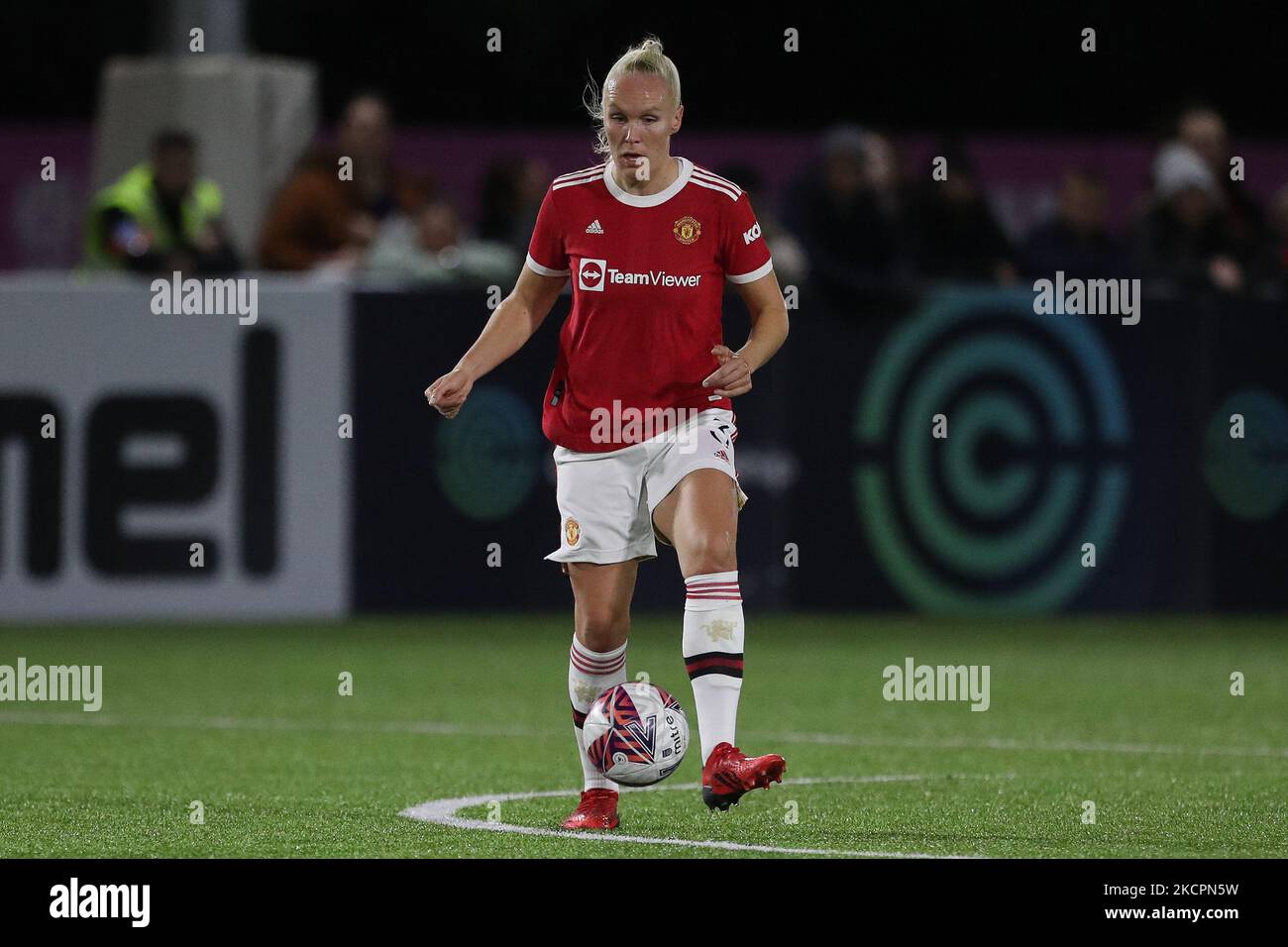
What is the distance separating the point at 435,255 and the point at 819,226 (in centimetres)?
239

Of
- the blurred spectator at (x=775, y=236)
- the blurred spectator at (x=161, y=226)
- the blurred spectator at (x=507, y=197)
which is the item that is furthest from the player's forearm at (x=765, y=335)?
the blurred spectator at (x=507, y=197)

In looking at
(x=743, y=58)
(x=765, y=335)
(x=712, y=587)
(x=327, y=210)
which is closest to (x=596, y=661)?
(x=712, y=587)

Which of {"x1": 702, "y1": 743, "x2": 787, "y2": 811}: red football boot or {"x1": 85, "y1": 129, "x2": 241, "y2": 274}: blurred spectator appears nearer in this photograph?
{"x1": 702, "y1": 743, "x2": 787, "y2": 811}: red football boot

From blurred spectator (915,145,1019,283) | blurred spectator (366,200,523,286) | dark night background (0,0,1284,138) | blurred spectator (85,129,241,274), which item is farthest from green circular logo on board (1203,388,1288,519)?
dark night background (0,0,1284,138)

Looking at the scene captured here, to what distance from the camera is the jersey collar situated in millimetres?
8172

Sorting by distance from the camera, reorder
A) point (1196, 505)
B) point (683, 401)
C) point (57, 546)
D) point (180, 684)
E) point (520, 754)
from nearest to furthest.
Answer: point (683, 401)
point (520, 754)
point (180, 684)
point (57, 546)
point (1196, 505)

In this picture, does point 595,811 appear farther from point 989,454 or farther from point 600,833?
point 989,454

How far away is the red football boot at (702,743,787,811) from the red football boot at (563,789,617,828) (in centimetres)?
52

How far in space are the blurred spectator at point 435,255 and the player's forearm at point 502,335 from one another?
7.47 m

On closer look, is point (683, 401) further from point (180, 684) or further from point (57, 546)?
point (57, 546)

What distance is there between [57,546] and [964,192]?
6.18 meters

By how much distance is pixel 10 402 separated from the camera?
15211 mm

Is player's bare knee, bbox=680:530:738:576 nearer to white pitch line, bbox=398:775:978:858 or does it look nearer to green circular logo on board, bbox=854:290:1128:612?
white pitch line, bbox=398:775:978:858

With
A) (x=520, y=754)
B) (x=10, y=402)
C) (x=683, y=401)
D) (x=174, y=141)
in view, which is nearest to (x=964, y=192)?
(x=174, y=141)
